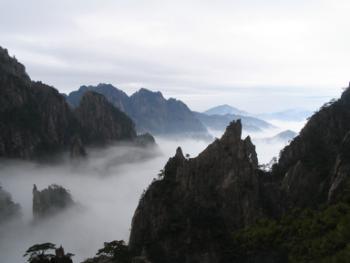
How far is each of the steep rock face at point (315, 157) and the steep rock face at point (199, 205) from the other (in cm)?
1136

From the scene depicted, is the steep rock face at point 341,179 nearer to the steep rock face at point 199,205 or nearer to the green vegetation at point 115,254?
the steep rock face at point 199,205

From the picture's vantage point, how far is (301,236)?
285 feet

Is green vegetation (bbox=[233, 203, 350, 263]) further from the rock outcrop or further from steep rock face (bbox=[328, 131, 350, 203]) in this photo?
steep rock face (bbox=[328, 131, 350, 203])

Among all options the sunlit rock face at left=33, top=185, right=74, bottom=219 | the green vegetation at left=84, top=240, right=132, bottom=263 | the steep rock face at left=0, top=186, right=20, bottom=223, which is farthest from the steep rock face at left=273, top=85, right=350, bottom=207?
the steep rock face at left=0, top=186, right=20, bottom=223

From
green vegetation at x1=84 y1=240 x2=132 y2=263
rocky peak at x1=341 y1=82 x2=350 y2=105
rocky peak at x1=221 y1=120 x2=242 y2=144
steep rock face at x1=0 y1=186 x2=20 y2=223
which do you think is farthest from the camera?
steep rock face at x1=0 y1=186 x2=20 y2=223

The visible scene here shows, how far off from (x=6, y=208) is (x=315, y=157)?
117714 mm

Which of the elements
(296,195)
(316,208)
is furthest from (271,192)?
(316,208)

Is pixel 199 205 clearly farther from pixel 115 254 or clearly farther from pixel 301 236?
pixel 301 236

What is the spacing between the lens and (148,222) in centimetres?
11344

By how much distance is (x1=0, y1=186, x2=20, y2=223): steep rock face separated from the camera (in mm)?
176125

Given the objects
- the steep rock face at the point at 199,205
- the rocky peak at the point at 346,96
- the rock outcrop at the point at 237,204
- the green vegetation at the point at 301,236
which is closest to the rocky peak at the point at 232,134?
the steep rock face at the point at 199,205

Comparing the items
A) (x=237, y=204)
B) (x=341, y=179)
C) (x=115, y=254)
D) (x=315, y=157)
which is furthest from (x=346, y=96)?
(x=115, y=254)

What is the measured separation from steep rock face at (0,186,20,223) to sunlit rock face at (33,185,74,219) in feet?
25.5

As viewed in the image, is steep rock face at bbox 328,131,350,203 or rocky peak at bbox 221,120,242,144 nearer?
steep rock face at bbox 328,131,350,203
